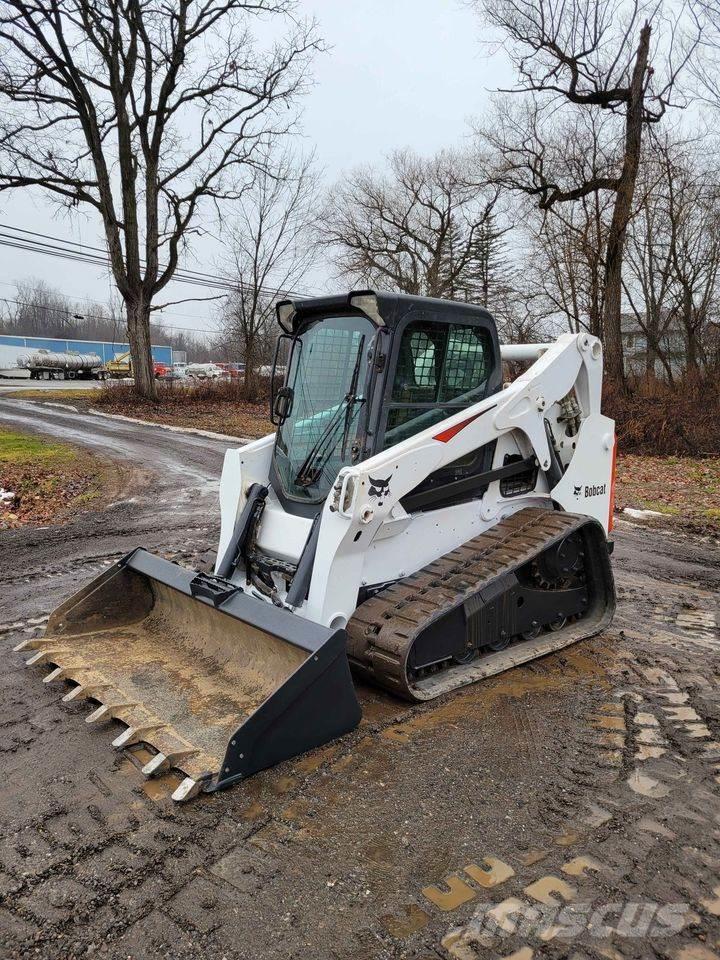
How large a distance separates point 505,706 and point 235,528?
196 cm

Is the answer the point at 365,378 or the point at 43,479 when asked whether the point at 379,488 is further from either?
the point at 43,479

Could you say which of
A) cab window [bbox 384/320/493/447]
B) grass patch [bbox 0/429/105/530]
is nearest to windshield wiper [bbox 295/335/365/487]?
cab window [bbox 384/320/493/447]

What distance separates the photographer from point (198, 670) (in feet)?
13.0

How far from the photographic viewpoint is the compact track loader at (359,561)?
11.4ft

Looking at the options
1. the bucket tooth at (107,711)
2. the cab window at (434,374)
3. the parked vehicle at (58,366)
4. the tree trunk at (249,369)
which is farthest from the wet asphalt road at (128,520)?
the parked vehicle at (58,366)

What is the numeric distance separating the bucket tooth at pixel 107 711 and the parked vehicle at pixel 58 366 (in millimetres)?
41762

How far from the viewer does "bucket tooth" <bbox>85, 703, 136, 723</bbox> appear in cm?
347

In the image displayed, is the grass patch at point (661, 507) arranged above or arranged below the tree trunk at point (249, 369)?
below

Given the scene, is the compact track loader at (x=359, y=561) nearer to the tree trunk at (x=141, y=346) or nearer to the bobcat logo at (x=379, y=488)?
the bobcat logo at (x=379, y=488)

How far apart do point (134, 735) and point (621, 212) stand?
1581 cm

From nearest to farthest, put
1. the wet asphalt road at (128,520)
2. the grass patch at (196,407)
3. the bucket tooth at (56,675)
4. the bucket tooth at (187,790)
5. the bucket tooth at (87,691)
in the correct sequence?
the bucket tooth at (187,790), the bucket tooth at (87,691), the bucket tooth at (56,675), the wet asphalt road at (128,520), the grass patch at (196,407)

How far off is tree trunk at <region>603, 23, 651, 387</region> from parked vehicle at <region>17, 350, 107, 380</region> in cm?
3331

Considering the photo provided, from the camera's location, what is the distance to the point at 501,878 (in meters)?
2.57

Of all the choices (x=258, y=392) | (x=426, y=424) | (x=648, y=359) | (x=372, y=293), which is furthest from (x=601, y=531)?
(x=258, y=392)
